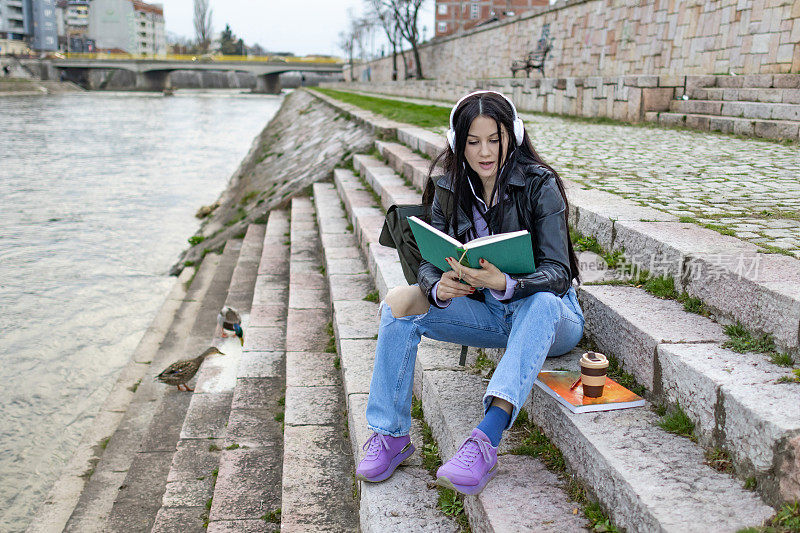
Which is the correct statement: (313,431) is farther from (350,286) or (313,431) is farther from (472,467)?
(350,286)

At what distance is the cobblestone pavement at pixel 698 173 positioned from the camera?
364cm

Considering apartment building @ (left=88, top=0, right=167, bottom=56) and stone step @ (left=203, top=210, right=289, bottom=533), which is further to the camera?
apartment building @ (left=88, top=0, right=167, bottom=56)

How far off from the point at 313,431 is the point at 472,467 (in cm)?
142

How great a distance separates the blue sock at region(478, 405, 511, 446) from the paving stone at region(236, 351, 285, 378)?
229 centimetres

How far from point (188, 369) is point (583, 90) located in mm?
8767

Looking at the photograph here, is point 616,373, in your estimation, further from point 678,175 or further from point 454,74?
point 454,74

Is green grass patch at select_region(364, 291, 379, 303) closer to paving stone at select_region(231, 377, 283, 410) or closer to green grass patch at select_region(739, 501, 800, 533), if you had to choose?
paving stone at select_region(231, 377, 283, 410)

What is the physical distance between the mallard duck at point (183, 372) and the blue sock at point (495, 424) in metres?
A: 3.27

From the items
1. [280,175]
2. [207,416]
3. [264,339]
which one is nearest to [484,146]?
[207,416]

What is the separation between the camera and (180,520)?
10.6ft

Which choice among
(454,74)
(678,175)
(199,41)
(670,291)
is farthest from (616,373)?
(199,41)

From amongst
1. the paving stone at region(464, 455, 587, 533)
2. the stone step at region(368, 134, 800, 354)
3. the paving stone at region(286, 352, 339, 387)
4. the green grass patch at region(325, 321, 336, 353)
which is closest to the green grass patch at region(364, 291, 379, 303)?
the green grass patch at region(325, 321, 336, 353)

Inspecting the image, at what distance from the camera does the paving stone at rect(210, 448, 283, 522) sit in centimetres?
301

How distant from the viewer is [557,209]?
2.57 m
